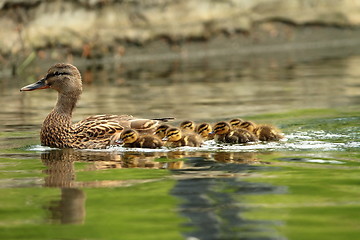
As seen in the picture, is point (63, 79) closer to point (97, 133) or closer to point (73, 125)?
point (73, 125)

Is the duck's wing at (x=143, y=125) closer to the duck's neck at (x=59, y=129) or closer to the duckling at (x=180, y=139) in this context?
the duckling at (x=180, y=139)

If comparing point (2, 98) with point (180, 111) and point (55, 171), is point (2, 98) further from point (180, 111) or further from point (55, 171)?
point (55, 171)

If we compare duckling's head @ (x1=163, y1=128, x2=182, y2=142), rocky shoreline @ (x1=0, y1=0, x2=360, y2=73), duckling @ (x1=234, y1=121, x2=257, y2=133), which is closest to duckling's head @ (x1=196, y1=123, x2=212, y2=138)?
duckling @ (x1=234, y1=121, x2=257, y2=133)

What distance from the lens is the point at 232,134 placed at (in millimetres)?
8062

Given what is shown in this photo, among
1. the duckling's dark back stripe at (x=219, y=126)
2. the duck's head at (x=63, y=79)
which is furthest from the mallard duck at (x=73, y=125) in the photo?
the duckling's dark back stripe at (x=219, y=126)

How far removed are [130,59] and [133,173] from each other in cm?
1470

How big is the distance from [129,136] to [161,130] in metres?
0.40

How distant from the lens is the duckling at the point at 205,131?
8250 mm

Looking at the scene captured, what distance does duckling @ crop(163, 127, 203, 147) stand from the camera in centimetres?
773

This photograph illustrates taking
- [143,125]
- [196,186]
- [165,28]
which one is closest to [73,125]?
[143,125]

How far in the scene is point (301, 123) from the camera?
929 centimetres

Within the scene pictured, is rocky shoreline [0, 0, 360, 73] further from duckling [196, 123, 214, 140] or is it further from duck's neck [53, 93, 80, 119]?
duckling [196, 123, 214, 140]

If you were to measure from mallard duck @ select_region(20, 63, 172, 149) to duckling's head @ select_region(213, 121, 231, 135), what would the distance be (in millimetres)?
468

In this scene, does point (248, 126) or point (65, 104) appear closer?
point (248, 126)
